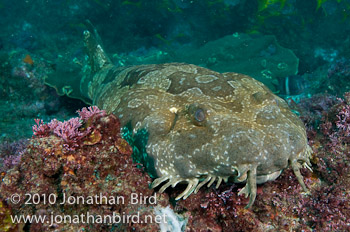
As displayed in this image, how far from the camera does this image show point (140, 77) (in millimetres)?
5043

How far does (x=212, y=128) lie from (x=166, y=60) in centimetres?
1159

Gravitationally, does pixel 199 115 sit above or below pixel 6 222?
below

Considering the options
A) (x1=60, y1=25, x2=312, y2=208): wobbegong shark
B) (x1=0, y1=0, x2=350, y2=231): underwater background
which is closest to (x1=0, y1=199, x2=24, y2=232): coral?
(x1=0, y1=0, x2=350, y2=231): underwater background

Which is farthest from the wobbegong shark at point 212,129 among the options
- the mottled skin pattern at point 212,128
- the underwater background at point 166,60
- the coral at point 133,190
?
the underwater background at point 166,60

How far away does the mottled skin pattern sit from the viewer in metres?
2.81

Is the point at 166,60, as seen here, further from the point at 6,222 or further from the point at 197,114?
the point at 6,222

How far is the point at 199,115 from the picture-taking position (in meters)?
3.28

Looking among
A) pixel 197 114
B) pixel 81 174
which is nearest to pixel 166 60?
pixel 197 114

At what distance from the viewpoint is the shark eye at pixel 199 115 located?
10.7 ft

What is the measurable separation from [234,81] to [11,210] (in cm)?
403

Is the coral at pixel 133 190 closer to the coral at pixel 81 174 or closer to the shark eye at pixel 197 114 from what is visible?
the coral at pixel 81 174

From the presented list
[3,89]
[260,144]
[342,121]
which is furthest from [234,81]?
[3,89]

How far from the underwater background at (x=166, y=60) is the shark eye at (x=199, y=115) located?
106 centimetres

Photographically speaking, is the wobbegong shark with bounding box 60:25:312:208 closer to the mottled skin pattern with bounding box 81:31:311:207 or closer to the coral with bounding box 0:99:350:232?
the mottled skin pattern with bounding box 81:31:311:207
